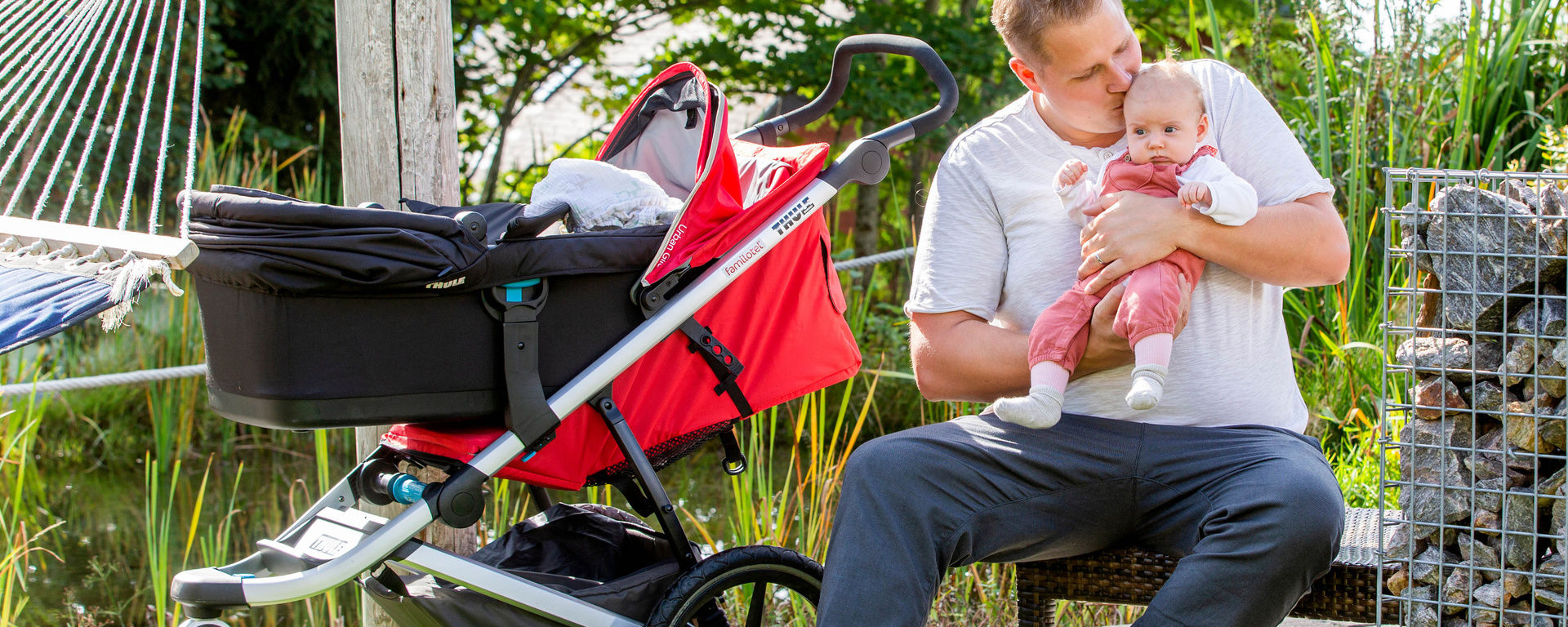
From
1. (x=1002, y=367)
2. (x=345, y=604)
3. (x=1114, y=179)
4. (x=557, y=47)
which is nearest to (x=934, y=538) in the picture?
(x=1002, y=367)

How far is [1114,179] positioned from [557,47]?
4439 mm

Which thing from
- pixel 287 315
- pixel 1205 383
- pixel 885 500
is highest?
pixel 287 315

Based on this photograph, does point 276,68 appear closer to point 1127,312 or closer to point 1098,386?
point 1098,386

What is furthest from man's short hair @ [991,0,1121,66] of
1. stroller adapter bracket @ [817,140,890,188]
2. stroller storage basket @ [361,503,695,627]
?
stroller storage basket @ [361,503,695,627]

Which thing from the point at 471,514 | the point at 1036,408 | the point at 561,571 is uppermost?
the point at 1036,408

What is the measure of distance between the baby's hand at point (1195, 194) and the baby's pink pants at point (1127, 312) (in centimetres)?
8

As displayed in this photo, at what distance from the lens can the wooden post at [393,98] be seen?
81.7 inches

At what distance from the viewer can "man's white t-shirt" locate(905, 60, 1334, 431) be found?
172 cm

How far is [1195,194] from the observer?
63.4 inches

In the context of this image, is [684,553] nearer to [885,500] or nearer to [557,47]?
[885,500]

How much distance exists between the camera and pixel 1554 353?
4.78ft

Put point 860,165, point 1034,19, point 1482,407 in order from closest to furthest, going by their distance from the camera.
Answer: point 1482,407
point 1034,19
point 860,165

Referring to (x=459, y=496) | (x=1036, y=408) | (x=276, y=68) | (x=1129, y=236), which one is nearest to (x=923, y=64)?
(x=1129, y=236)

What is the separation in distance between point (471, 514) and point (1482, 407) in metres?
1.33
